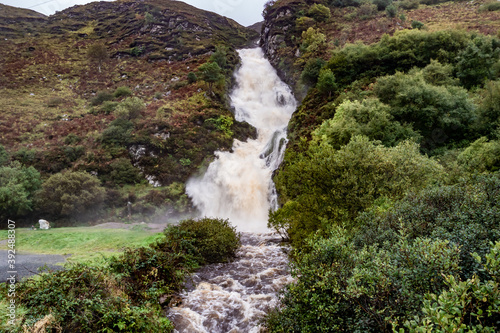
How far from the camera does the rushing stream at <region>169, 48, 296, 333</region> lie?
382 inches

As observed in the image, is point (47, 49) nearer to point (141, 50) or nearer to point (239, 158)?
point (141, 50)

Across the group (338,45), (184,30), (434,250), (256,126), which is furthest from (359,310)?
(184,30)

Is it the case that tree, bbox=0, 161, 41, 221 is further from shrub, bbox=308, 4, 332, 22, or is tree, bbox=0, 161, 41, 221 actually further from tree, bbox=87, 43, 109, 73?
shrub, bbox=308, 4, 332, 22

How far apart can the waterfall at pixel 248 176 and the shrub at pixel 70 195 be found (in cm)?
965

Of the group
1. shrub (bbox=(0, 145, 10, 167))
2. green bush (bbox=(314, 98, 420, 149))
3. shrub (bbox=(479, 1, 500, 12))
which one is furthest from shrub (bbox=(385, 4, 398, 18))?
shrub (bbox=(0, 145, 10, 167))

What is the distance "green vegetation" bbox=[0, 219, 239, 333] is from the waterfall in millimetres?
13622

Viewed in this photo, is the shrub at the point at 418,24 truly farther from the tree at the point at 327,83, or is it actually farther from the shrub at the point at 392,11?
the tree at the point at 327,83

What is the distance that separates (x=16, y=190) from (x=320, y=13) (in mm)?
65092

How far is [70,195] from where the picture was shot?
23.9m

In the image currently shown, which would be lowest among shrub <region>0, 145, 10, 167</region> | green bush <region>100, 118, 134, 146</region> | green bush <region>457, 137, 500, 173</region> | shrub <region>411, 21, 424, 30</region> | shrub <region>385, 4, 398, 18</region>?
shrub <region>0, 145, 10, 167</region>

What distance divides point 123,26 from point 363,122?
8691 cm

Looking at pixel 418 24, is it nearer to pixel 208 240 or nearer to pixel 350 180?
pixel 350 180

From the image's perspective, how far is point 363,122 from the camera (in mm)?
19578

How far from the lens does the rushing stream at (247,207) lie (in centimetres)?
970
